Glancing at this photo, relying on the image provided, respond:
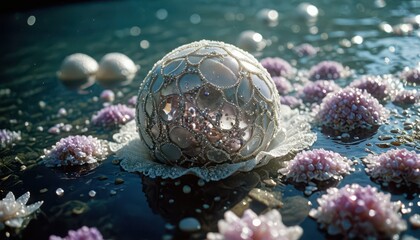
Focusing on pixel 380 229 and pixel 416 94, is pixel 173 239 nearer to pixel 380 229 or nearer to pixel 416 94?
pixel 380 229

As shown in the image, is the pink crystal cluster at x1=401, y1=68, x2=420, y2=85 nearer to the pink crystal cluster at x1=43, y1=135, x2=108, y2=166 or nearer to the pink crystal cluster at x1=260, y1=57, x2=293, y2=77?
the pink crystal cluster at x1=260, y1=57, x2=293, y2=77

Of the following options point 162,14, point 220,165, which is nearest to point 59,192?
point 220,165

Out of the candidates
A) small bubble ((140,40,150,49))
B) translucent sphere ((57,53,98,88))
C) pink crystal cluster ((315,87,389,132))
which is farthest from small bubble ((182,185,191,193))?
small bubble ((140,40,150,49))

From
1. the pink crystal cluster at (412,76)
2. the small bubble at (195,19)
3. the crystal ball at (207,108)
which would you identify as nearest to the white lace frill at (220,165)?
the crystal ball at (207,108)

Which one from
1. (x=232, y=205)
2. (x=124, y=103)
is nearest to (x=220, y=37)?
(x=124, y=103)

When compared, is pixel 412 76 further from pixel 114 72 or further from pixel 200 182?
pixel 114 72
